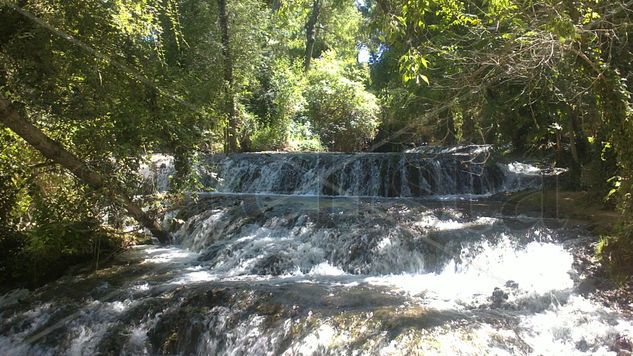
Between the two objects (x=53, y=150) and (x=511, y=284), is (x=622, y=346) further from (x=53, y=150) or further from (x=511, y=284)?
(x=53, y=150)

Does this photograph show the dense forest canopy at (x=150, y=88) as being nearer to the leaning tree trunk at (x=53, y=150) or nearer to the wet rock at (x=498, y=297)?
the leaning tree trunk at (x=53, y=150)

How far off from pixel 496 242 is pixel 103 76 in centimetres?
601

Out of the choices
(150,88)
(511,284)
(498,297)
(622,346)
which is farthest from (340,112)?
(622,346)

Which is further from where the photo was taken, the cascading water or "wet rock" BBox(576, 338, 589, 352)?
the cascading water

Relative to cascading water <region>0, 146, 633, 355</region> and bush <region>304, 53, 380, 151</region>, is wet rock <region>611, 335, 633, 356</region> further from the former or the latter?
bush <region>304, 53, 380, 151</region>

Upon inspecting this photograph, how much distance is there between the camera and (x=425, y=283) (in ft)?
21.9

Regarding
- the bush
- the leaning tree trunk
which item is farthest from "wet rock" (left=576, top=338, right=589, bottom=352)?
the bush

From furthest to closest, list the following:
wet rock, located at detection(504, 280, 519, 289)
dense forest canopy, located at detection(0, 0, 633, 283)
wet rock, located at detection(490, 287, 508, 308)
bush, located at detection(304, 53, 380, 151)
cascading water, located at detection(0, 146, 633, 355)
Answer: bush, located at detection(304, 53, 380, 151) < wet rock, located at detection(504, 280, 519, 289) < wet rock, located at detection(490, 287, 508, 308) < dense forest canopy, located at detection(0, 0, 633, 283) < cascading water, located at detection(0, 146, 633, 355)

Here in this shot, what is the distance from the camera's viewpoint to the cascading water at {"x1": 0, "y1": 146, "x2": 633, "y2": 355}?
4.80 metres

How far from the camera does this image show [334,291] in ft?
20.3

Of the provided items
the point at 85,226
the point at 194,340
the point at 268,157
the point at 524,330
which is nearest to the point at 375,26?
the point at 524,330

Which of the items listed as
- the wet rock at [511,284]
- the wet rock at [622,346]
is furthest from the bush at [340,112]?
the wet rock at [622,346]

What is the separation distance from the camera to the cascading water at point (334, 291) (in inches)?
189

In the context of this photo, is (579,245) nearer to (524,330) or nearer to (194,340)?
(524,330)
